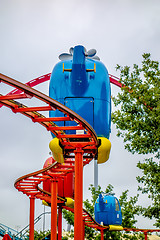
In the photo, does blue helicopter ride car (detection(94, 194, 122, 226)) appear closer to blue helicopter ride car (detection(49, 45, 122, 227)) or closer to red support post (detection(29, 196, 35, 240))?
red support post (detection(29, 196, 35, 240))

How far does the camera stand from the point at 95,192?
1011 inches

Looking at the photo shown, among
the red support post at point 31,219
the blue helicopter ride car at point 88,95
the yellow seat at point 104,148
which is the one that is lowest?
the red support post at point 31,219

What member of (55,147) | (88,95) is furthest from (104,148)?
(88,95)

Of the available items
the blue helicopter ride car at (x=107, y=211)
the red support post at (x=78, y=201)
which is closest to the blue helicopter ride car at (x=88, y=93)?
the red support post at (x=78, y=201)

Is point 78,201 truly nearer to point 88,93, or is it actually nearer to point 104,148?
point 104,148

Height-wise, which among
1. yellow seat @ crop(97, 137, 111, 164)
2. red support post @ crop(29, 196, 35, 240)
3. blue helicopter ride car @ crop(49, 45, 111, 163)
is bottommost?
red support post @ crop(29, 196, 35, 240)

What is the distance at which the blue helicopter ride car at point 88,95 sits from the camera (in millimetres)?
10906

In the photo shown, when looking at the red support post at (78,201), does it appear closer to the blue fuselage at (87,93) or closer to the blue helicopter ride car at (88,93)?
the blue helicopter ride car at (88,93)

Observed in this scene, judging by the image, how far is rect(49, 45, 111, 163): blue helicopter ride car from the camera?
10906mm

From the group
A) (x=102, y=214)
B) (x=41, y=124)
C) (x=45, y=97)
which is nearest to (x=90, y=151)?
(x=41, y=124)

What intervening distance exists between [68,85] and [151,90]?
7.40 m

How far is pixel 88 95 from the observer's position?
434 inches

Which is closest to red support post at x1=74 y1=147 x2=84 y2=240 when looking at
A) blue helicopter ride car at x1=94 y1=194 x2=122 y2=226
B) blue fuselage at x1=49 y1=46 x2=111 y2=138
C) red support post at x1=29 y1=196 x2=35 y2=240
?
blue fuselage at x1=49 y1=46 x2=111 y2=138

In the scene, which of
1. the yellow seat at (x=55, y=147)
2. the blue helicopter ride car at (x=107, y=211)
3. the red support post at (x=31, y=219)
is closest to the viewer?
the yellow seat at (x=55, y=147)
